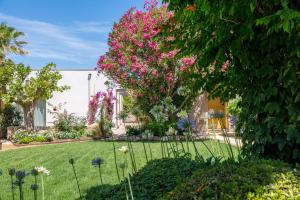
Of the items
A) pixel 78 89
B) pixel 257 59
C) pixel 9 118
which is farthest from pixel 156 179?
pixel 78 89

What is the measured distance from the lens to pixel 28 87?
1961 centimetres

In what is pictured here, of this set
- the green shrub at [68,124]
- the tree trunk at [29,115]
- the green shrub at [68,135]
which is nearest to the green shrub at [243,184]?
the green shrub at [68,135]

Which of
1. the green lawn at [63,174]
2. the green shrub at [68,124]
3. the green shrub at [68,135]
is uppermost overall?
the green shrub at [68,124]

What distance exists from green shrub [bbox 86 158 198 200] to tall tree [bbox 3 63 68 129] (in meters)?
16.8

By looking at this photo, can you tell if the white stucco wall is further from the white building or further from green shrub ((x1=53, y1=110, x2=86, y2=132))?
green shrub ((x1=53, y1=110, x2=86, y2=132))

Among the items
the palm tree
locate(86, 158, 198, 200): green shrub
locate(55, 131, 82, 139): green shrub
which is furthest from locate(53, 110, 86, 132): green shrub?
locate(86, 158, 198, 200): green shrub

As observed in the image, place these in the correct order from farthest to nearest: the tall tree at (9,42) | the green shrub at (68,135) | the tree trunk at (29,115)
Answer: the tall tree at (9,42) → the tree trunk at (29,115) → the green shrub at (68,135)

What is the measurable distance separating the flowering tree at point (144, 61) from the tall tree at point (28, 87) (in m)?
4.15

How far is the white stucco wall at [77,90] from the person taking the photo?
82.9ft

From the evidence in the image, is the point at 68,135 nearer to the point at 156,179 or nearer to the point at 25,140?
the point at 25,140

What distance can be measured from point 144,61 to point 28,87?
7.34m

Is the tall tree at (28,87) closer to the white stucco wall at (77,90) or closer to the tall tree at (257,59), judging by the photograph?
the white stucco wall at (77,90)

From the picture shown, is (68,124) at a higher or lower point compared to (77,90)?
lower

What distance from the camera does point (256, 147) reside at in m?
4.04
